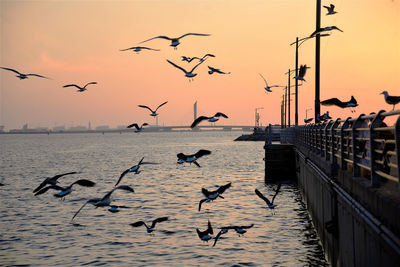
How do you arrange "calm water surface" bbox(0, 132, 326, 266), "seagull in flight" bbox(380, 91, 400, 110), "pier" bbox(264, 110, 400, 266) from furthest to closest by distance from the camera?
"calm water surface" bbox(0, 132, 326, 266)
"seagull in flight" bbox(380, 91, 400, 110)
"pier" bbox(264, 110, 400, 266)

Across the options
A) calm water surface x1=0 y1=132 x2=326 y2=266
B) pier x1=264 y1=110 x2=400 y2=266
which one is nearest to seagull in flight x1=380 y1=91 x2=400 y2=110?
pier x1=264 y1=110 x2=400 y2=266

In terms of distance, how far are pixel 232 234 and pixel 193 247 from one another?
9.81 feet

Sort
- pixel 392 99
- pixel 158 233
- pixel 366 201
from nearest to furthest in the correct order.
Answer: pixel 366 201, pixel 392 99, pixel 158 233

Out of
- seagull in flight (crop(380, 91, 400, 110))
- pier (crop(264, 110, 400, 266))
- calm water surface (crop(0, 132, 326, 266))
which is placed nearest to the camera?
pier (crop(264, 110, 400, 266))

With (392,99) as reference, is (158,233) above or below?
below

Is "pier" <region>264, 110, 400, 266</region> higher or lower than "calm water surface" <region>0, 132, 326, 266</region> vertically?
higher

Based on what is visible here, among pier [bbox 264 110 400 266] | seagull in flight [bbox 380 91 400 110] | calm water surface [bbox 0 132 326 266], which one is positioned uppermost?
seagull in flight [bbox 380 91 400 110]

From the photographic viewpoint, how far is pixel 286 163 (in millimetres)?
41844

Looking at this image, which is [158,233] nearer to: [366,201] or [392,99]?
[392,99]

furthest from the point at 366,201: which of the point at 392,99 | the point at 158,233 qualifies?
the point at 158,233

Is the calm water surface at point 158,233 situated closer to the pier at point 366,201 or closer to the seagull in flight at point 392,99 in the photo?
the pier at point 366,201

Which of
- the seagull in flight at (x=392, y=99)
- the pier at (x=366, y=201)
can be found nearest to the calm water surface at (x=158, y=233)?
the pier at (x=366, y=201)

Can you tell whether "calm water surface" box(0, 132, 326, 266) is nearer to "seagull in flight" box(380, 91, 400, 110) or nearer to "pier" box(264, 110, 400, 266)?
"pier" box(264, 110, 400, 266)

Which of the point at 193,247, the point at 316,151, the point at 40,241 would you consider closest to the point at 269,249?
the point at 193,247
